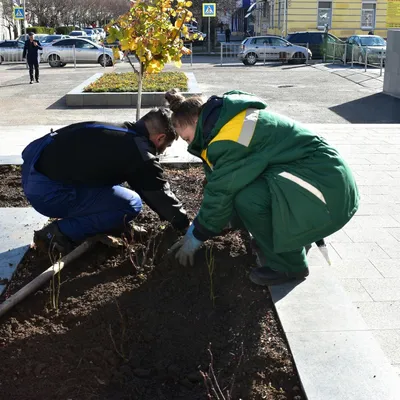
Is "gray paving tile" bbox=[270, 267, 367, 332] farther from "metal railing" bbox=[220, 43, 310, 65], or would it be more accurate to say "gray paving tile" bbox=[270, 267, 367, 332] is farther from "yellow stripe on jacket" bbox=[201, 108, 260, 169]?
"metal railing" bbox=[220, 43, 310, 65]

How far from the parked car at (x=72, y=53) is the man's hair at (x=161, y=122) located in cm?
2598

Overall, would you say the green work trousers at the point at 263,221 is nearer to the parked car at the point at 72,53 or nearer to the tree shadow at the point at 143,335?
the tree shadow at the point at 143,335

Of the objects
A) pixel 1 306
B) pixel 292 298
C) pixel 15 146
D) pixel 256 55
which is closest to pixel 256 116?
pixel 292 298

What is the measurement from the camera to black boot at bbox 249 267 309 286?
3625 millimetres

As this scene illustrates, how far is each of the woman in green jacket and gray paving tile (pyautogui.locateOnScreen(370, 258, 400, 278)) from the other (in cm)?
99

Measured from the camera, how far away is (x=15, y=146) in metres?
8.56

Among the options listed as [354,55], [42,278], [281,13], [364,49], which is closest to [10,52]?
[354,55]

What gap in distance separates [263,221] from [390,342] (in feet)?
3.16

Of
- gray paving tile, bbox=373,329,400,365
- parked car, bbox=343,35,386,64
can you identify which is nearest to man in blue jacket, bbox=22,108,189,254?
gray paving tile, bbox=373,329,400,365

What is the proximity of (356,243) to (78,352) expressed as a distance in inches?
107

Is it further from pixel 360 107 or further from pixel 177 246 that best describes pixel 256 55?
pixel 177 246

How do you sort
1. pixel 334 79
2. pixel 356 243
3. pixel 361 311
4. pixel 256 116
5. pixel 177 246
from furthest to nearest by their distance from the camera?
pixel 334 79, pixel 356 243, pixel 177 246, pixel 361 311, pixel 256 116

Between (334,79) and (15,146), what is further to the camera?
(334,79)

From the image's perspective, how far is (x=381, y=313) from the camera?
367 centimetres
